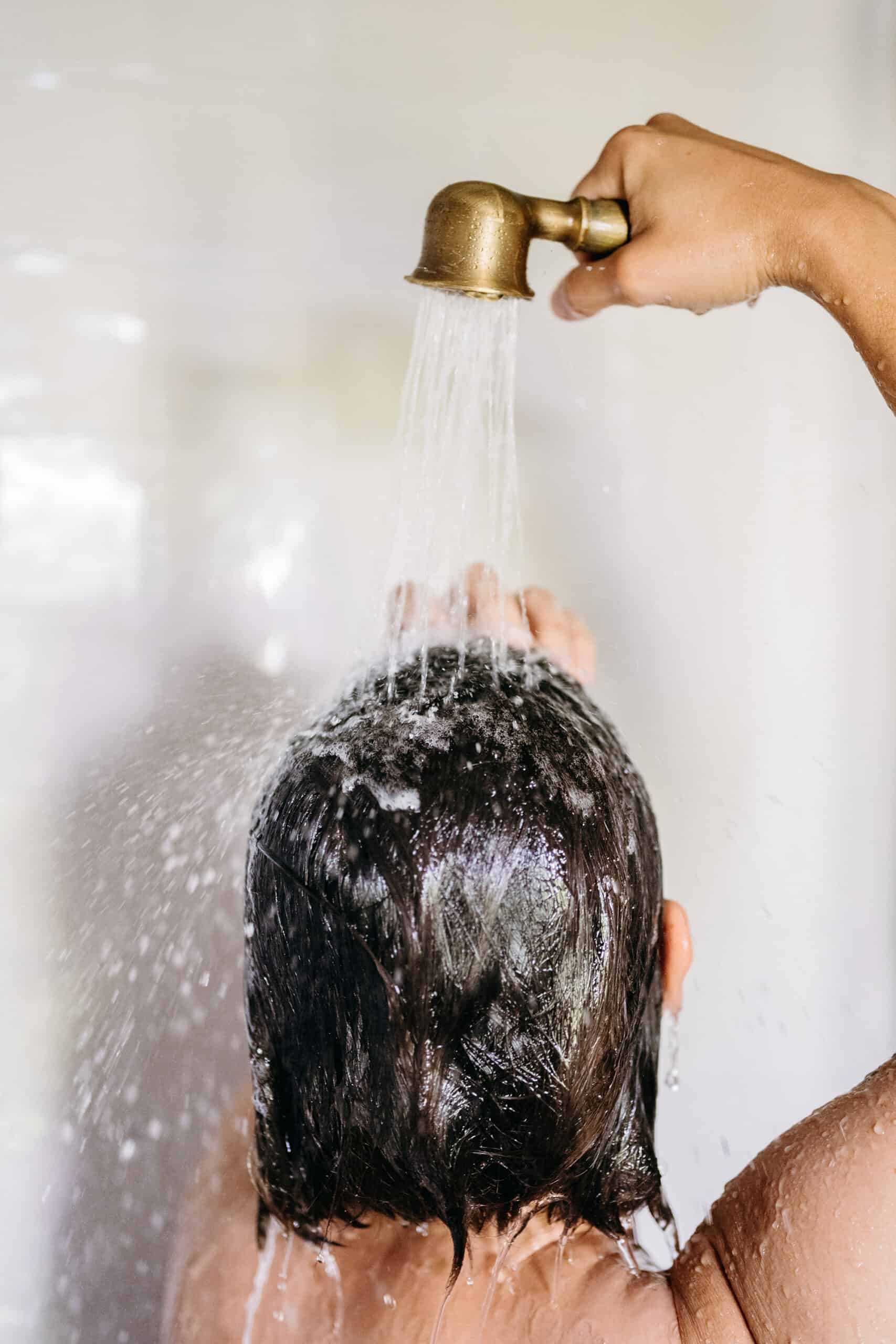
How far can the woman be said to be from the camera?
2.08ft

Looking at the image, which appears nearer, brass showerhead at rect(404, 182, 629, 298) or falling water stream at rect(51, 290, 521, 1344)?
brass showerhead at rect(404, 182, 629, 298)

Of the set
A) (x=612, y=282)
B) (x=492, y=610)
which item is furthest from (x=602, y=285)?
(x=492, y=610)

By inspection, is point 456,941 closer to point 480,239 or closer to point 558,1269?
point 558,1269

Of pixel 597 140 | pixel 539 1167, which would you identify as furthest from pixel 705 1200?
pixel 597 140

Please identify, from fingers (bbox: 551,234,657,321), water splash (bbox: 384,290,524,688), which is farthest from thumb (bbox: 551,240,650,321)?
water splash (bbox: 384,290,524,688)

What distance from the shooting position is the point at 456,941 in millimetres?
635

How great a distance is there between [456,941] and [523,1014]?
0.07m

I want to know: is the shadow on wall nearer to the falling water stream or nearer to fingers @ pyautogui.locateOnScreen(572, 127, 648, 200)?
the falling water stream

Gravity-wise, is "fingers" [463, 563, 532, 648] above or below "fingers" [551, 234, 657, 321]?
below

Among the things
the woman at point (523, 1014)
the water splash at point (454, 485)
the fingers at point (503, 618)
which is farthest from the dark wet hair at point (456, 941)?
the water splash at point (454, 485)

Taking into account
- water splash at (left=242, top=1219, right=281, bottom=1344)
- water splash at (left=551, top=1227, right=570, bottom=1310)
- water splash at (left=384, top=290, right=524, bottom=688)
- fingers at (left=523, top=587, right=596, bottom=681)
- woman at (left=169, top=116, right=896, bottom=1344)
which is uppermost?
water splash at (left=384, top=290, right=524, bottom=688)

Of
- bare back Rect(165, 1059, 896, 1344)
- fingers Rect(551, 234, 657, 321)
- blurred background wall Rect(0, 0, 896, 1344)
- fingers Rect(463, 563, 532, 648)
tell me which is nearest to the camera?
bare back Rect(165, 1059, 896, 1344)

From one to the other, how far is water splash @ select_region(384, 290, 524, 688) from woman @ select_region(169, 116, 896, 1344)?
17 centimetres

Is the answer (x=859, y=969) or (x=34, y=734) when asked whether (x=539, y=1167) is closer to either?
(x=34, y=734)
